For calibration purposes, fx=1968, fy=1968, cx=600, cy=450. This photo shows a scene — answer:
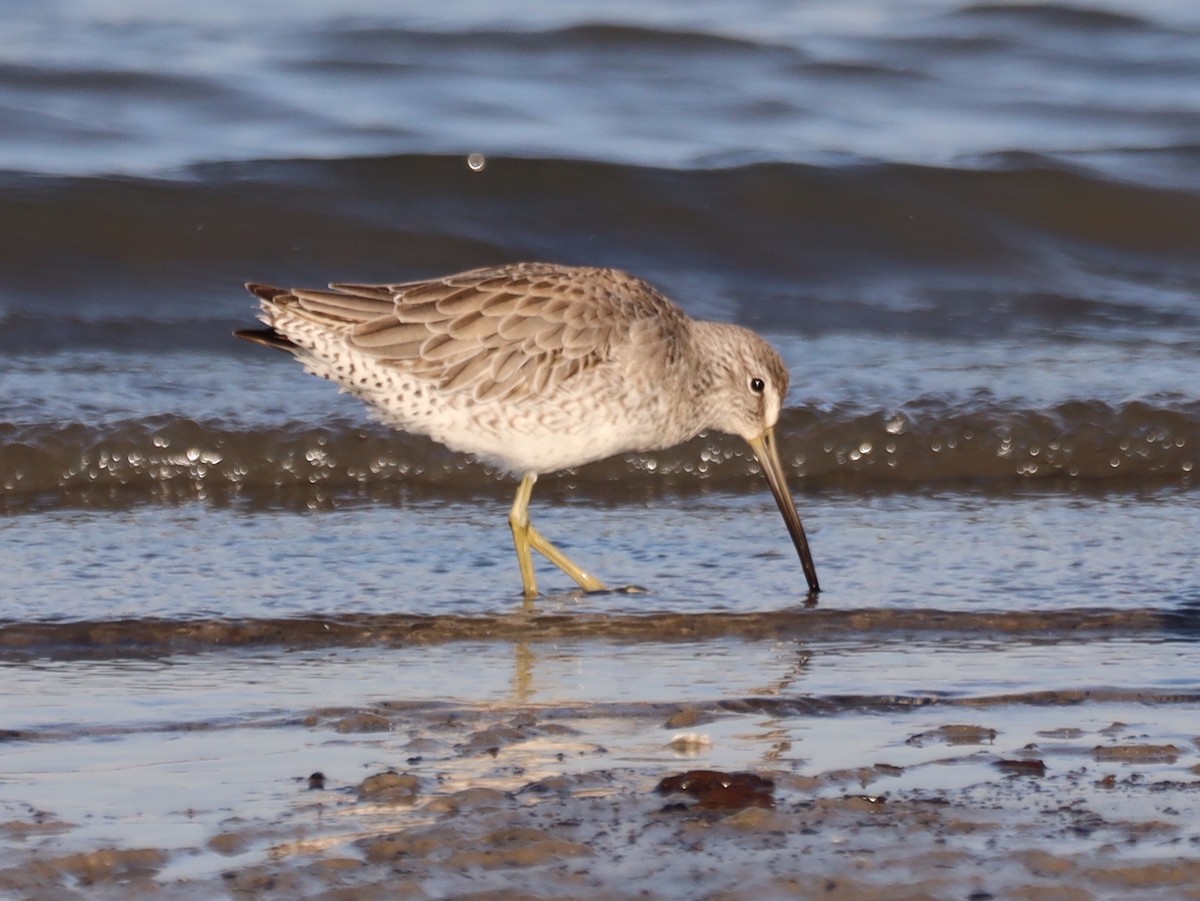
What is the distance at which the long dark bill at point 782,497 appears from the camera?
20.2 feet

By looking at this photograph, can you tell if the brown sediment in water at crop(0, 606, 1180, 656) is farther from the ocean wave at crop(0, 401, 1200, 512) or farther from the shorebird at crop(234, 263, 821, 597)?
the ocean wave at crop(0, 401, 1200, 512)

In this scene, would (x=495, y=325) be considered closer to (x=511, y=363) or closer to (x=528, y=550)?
(x=511, y=363)

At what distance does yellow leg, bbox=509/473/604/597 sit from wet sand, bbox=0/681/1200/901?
1715 millimetres

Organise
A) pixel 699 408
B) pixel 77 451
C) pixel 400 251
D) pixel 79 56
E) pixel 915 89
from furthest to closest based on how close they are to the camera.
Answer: pixel 915 89
pixel 79 56
pixel 400 251
pixel 77 451
pixel 699 408

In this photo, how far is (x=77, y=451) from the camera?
7.32 metres

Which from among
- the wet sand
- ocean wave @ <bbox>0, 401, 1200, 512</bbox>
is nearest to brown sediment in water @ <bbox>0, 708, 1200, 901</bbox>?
the wet sand

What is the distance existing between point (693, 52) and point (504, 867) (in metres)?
11.2

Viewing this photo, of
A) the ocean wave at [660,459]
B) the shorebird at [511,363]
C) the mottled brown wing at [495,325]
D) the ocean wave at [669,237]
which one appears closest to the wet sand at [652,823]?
the shorebird at [511,363]

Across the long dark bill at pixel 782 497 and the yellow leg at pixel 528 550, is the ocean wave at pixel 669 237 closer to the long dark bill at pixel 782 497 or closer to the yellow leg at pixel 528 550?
the long dark bill at pixel 782 497

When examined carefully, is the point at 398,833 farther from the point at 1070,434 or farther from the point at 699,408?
the point at 1070,434

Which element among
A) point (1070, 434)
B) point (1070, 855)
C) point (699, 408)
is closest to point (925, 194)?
point (1070, 434)

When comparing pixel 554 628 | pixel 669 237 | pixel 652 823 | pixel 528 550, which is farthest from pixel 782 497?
pixel 669 237

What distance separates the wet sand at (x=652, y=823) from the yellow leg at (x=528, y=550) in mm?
1715

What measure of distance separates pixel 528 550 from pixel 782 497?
945 millimetres
